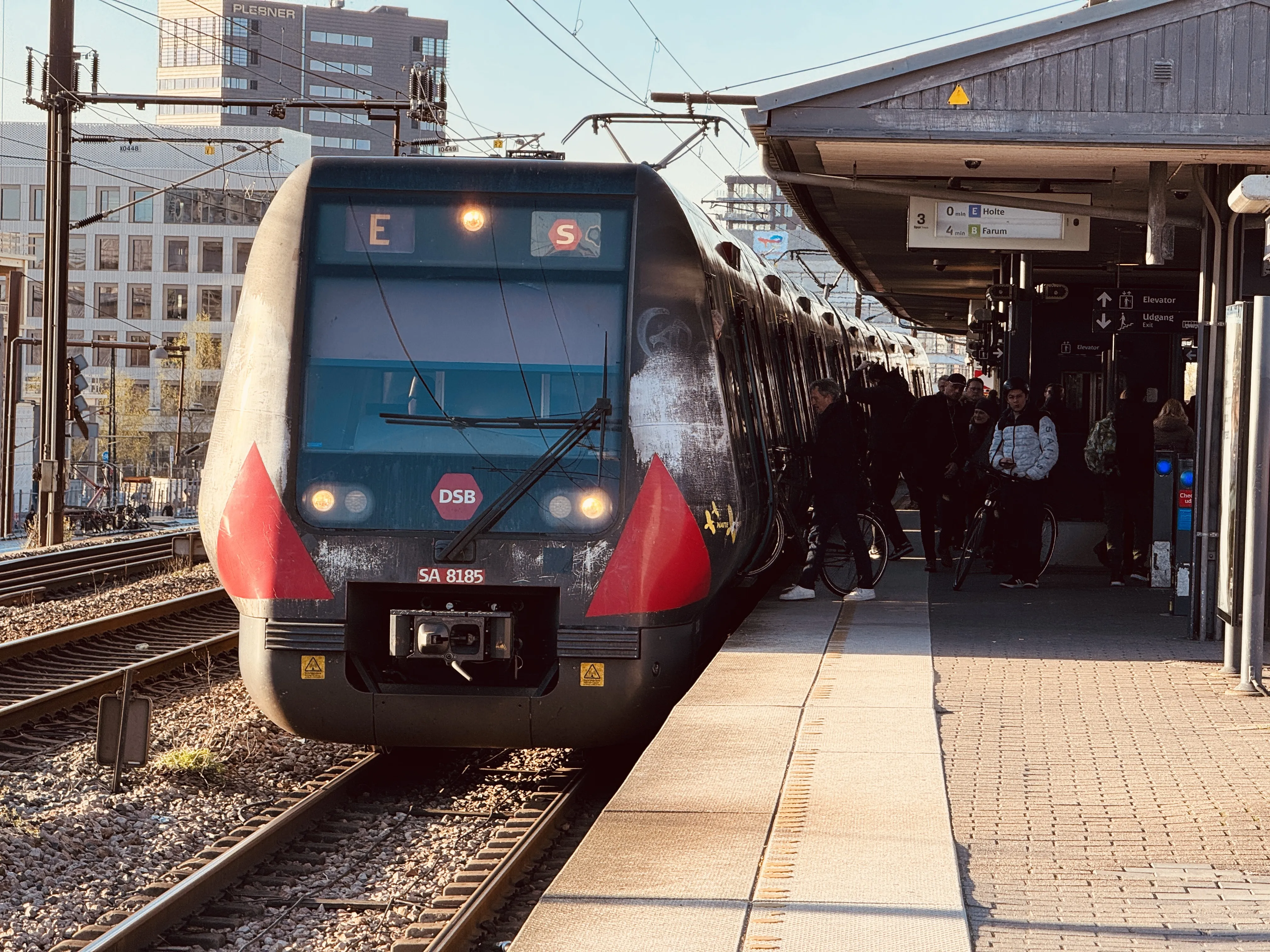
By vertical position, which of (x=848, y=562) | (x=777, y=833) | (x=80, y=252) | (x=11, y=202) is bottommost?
(x=777, y=833)

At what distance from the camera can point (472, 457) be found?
25.0 ft

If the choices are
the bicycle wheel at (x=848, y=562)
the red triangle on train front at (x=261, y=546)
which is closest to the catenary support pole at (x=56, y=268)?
the bicycle wheel at (x=848, y=562)

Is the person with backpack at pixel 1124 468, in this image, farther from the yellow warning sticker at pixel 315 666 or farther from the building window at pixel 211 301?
the building window at pixel 211 301

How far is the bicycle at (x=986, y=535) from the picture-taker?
42.2ft

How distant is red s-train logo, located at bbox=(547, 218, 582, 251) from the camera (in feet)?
25.8

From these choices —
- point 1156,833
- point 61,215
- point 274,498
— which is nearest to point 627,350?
point 274,498

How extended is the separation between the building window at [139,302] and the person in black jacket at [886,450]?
2837 inches

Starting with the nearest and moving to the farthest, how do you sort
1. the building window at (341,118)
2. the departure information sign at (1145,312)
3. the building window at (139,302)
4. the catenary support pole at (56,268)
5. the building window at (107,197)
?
the departure information sign at (1145,312), the catenary support pole at (56,268), the building window at (107,197), the building window at (139,302), the building window at (341,118)

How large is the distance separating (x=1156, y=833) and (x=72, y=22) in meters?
21.9

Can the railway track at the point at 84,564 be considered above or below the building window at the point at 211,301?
below

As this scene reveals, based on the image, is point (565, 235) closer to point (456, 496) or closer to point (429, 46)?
point (456, 496)

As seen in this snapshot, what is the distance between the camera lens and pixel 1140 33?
9.09 meters

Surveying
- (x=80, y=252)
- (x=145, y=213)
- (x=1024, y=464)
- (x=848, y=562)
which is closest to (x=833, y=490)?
(x=848, y=562)

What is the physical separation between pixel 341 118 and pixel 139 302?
4240cm
